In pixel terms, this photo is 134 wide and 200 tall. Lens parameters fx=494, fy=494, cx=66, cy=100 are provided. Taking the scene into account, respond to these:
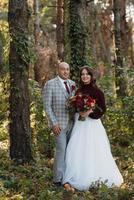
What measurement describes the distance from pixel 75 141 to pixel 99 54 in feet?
85.1

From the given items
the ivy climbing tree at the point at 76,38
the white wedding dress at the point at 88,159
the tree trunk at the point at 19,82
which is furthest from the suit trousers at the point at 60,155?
the ivy climbing tree at the point at 76,38

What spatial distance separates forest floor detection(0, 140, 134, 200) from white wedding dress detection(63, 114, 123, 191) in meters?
0.26

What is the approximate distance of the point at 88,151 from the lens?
9703mm

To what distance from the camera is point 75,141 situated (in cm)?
966

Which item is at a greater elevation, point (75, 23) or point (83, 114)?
Result: point (75, 23)

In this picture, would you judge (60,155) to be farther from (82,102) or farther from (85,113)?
(82,102)

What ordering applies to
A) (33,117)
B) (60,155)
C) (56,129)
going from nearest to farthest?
(56,129) < (60,155) < (33,117)

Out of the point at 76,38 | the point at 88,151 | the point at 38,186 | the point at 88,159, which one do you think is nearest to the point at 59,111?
the point at 88,151

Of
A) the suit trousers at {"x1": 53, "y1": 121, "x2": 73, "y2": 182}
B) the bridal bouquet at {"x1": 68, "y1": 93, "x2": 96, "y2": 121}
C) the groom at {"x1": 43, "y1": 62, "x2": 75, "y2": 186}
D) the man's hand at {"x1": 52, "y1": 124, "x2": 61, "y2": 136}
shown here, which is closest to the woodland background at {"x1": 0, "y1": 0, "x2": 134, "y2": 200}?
the suit trousers at {"x1": 53, "y1": 121, "x2": 73, "y2": 182}

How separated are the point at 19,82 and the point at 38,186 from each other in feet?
8.32

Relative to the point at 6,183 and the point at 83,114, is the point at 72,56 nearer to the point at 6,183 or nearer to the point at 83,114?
the point at 83,114

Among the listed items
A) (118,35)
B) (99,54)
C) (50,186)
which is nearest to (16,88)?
(50,186)

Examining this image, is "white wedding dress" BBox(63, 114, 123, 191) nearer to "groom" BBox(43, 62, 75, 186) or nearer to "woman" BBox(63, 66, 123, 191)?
"woman" BBox(63, 66, 123, 191)

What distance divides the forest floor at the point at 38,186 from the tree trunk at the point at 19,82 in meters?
0.41
